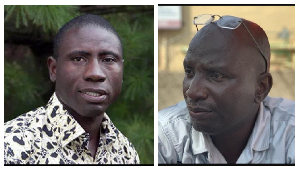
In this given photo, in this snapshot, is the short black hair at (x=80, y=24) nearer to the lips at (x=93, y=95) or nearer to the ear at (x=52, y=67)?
the ear at (x=52, y=67)

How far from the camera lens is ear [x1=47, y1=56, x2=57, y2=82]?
3.99 metres

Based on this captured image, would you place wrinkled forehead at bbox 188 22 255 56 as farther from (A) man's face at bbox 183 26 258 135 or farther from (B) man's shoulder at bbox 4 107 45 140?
(B) man's shoulder at bbox 4 107 45 140

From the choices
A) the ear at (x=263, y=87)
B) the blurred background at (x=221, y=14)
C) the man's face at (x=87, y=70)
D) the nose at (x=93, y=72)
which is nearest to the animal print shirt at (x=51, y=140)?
the man's face at (x=87, y=70)

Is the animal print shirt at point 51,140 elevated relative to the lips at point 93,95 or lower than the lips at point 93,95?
lower

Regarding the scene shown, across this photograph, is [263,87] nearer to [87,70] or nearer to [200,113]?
[200,113]

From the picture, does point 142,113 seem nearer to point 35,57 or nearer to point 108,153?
point 108,153

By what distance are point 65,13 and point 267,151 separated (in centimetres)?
188

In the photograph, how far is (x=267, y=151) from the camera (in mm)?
3928

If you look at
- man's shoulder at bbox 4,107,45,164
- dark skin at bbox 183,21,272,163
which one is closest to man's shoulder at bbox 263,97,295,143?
dark skin at bbox 183,21,272,163

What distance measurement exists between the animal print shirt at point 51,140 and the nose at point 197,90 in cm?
70

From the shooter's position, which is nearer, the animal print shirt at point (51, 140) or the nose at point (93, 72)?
the animal print shirt at point (51, 140)

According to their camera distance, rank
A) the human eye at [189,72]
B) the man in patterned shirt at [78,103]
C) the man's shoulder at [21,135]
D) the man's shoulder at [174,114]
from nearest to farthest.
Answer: the man's shoulder at [21,135], the man in patterned shirt at [78,103], the human eye at [189,72], the man's shoulder at [174,114]

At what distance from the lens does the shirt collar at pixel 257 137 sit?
392cm

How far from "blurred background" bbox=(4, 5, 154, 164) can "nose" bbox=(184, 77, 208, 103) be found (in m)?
0.44
